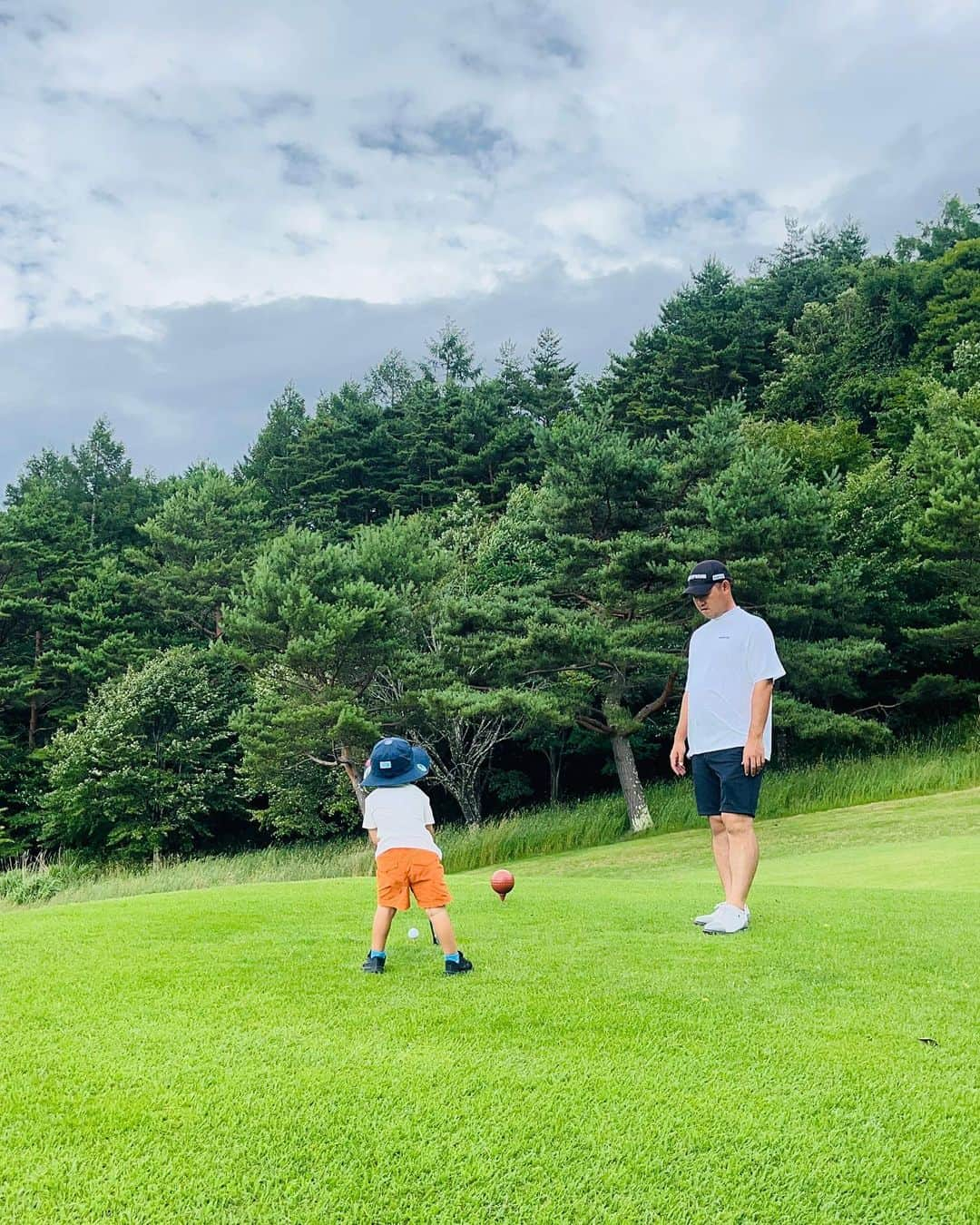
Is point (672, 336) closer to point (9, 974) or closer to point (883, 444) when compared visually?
point (883, 444)

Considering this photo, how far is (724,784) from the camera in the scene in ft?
17.6

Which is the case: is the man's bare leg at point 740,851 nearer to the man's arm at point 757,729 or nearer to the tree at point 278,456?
the man's arm at point 757,729

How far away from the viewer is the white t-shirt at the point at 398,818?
4695 mm

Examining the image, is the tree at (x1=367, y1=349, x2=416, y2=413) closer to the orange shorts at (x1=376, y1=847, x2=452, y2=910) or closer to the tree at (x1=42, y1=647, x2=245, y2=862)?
the tree at (x1=42, y1=647, x2=245, y2=862)

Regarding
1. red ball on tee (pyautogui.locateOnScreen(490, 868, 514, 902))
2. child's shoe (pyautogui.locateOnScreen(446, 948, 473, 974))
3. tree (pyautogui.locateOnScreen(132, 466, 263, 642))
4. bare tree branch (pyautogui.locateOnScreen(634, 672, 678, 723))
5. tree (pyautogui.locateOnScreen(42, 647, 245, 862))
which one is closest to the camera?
child's shoe (pyautogui.locateOnScreen(446, 948, 473, 974))

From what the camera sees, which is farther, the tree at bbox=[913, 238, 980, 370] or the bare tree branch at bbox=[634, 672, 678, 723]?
the tree at bbox=[913, 238, 980, 370]

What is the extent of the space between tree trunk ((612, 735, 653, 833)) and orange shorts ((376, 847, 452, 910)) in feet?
67.2

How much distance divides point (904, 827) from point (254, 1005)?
15.4 m

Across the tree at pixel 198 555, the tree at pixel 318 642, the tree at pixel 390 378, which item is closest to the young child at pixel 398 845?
the tree at pixel 318 642

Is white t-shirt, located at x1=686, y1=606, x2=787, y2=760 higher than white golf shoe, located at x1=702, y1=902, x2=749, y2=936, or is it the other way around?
white t-shirt, located at x1=686, y1=606, x2=787, y2=760

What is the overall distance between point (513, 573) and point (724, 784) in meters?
27.5

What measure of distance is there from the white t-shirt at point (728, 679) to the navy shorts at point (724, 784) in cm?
7

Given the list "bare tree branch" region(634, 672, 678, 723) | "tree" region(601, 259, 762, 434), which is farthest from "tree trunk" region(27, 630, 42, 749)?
"tree" region(601, 259, 762, 434)

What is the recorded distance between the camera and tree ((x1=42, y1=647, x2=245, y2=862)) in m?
32.6
